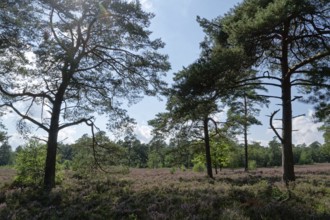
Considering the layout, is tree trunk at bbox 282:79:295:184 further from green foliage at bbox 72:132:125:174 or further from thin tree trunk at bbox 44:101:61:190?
thin tree trunk at bbox 44:101:61:190

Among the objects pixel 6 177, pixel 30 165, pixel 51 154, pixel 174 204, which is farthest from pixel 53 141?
pixel 6 177

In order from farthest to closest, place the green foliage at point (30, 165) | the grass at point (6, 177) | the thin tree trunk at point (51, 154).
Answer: the grass at point (6, 177)
the green foliage at point (30, 165)
the thin tree trunk at point (51, 154)

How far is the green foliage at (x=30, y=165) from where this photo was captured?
1881 cm

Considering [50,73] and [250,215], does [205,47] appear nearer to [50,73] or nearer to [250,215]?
[50,73]

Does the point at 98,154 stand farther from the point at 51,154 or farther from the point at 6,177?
the point at 6,177

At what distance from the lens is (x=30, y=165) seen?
1894cm

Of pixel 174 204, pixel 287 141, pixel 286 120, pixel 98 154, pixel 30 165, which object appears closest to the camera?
pixel 174 204

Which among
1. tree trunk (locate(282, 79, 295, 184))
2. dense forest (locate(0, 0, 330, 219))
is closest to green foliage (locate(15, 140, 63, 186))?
dense forest (locate(0, 0, 330, 219))

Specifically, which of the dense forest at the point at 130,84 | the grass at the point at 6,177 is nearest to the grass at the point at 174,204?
the dense forest at the point at 130,84

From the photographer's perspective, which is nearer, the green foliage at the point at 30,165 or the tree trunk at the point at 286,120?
the tree trunk at the point at 286,120

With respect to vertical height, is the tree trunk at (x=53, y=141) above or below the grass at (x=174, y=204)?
above

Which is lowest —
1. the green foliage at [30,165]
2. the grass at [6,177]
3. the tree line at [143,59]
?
the grass at [6,177]

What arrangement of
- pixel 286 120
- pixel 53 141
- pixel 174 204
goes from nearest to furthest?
pixel 174 204
pixel 286 120
pixel 53 141

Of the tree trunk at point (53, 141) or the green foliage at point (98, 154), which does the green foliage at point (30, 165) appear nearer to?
the green foliage at point (98, 154)
